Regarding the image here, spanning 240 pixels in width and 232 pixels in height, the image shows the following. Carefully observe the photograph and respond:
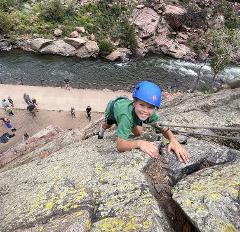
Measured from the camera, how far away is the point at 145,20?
49000 mm

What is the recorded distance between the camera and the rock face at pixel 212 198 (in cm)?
553

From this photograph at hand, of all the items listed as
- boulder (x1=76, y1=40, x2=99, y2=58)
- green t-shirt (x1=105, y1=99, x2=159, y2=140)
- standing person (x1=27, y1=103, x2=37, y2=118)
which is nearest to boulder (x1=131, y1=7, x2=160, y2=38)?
boulder (x1=76, y1=40, x2=99, y2=58)

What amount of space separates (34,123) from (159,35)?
26606 mm

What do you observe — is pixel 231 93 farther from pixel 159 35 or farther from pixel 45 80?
pixel 159 35

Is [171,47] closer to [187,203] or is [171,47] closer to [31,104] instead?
[31,104]

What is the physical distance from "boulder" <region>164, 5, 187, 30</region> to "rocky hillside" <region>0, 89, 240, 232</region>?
1713 inches

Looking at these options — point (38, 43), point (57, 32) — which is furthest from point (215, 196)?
point (57, 32)

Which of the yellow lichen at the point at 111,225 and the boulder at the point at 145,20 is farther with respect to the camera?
the boulder at the point at 145,20

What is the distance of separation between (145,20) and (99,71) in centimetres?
1268

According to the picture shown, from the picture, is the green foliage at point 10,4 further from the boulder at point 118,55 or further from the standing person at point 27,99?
the standing person at point 27,99

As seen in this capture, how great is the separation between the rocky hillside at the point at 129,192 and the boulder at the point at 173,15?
4350 centimetres

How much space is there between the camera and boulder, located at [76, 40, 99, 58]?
144 ft

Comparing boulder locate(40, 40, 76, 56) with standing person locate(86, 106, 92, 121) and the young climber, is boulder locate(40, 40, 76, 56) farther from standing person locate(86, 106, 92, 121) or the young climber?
the young climber

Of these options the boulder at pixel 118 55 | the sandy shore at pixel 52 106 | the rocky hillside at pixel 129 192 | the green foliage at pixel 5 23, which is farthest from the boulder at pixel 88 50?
the rocky hillside at pixel 129 192
